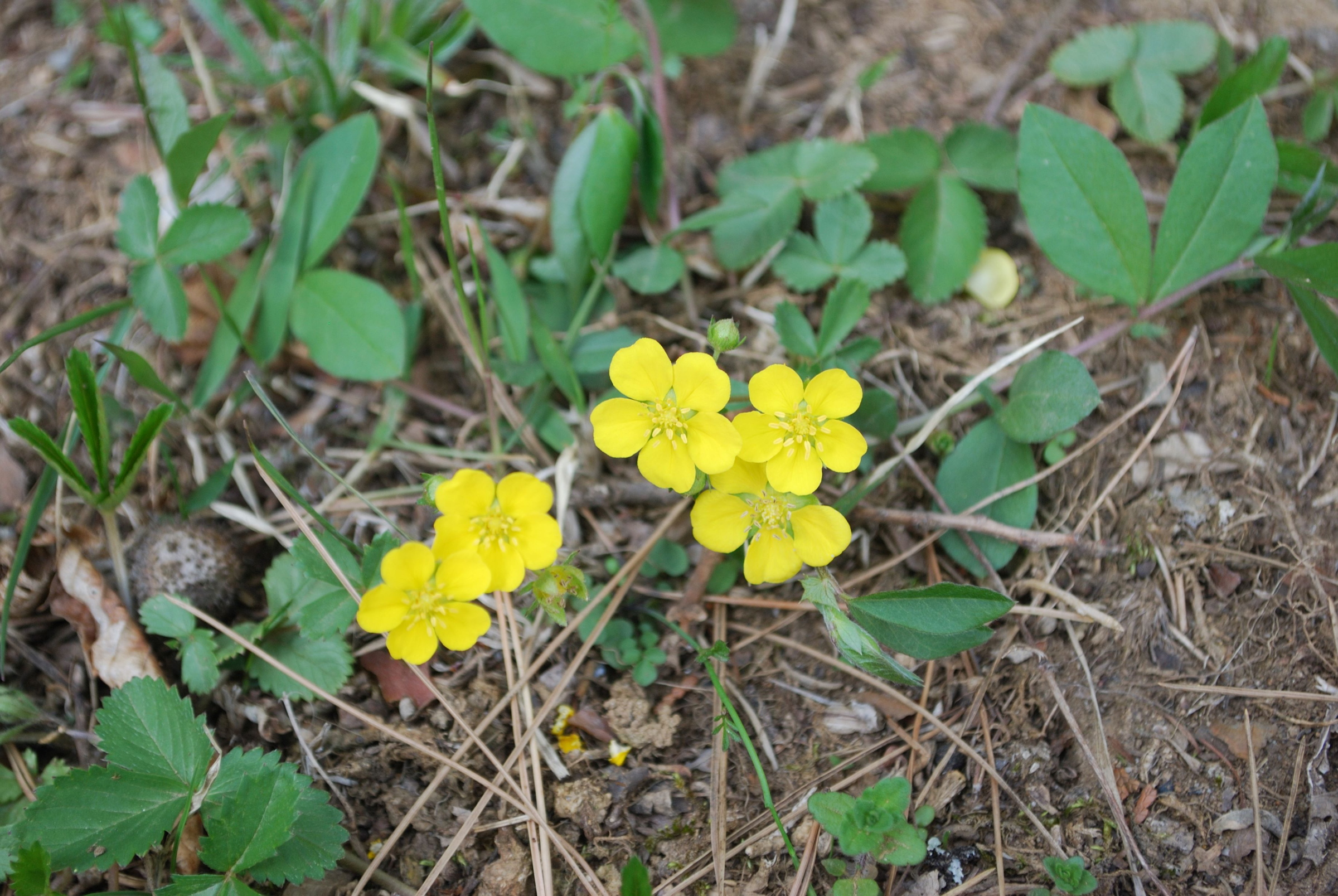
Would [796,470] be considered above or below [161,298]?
below

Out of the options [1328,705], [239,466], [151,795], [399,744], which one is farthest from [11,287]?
[1328,705]

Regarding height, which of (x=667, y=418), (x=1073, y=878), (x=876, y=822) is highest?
(x=667, y=418)

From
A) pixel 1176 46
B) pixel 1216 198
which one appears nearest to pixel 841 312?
pixel 1216 198

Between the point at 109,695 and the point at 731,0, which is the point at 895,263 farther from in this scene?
the point at 109,695

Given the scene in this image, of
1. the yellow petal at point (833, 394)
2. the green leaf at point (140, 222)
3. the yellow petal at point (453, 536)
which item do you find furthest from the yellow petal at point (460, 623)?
the green leaf at point (140, 222)

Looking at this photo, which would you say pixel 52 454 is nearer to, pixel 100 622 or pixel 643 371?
pixel 100 622

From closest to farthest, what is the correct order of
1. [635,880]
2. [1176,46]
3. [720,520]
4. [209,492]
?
1. [635,880]
2. [720,520]
3. [209,492]
4. [1176,46]

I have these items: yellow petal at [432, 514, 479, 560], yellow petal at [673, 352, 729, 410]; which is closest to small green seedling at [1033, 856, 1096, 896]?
yellow petal at [673, 352, 729, 410]

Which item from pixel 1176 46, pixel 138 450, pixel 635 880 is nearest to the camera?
pixel 635 880
